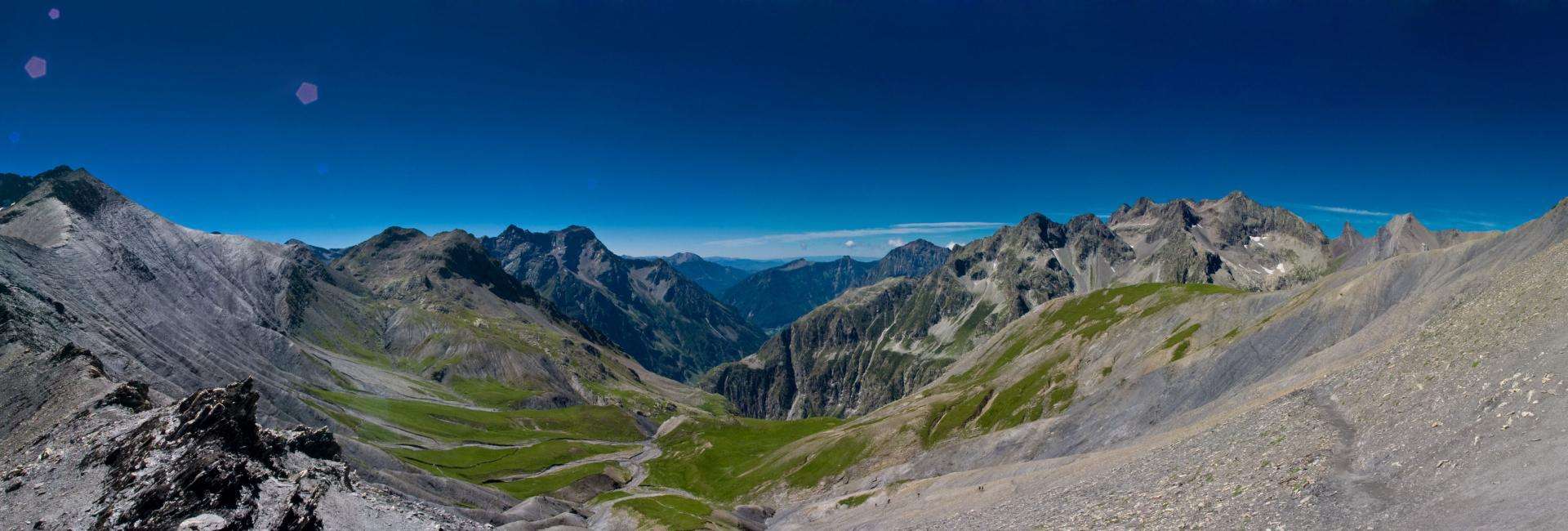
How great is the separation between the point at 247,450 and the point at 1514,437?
65590 millimetres

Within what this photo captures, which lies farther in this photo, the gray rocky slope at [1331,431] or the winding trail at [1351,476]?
the winding trail at [1351,476]

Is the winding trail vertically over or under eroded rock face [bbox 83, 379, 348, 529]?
over

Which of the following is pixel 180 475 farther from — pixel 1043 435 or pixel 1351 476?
pixel 1043 435

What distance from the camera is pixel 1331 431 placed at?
35062mm

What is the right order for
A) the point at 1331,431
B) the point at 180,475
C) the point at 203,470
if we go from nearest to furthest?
the point at 180,475, the point at 203,470, the point at 1331,431

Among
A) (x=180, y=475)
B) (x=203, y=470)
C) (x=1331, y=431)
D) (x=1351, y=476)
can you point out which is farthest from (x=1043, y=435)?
(x=180, y=475)

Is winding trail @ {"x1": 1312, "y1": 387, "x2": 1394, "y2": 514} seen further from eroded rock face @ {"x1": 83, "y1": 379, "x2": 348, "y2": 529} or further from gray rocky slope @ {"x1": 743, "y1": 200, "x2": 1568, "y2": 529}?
eroded rock face @ {"x1": 83, "y1": 379, "x2": 348, "y2": 529}

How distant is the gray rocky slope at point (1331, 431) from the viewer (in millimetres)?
25172

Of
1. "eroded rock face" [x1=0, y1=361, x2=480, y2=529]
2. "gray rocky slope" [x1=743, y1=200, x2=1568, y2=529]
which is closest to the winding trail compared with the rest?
"gray rocky slope" [x1=743, y1=200, x2=1568, y2=529]

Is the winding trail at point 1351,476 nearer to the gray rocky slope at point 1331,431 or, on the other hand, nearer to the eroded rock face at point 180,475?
the gray rocky slope at point 1331,431

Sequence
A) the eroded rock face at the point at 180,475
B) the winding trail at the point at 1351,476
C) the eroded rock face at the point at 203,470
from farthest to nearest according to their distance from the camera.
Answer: the eroded rock face at the point at 180,475 → the eroded rock face at the point at 203,470 → the winding trail at the point at 1351,476

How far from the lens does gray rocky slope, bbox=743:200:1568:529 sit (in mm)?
25172

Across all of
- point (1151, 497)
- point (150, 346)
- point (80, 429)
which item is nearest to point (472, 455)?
point (150, 346)

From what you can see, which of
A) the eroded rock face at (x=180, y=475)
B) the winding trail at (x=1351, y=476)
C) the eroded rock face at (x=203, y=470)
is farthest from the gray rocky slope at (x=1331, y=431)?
the eroded rock face at (x=203, y=470)
